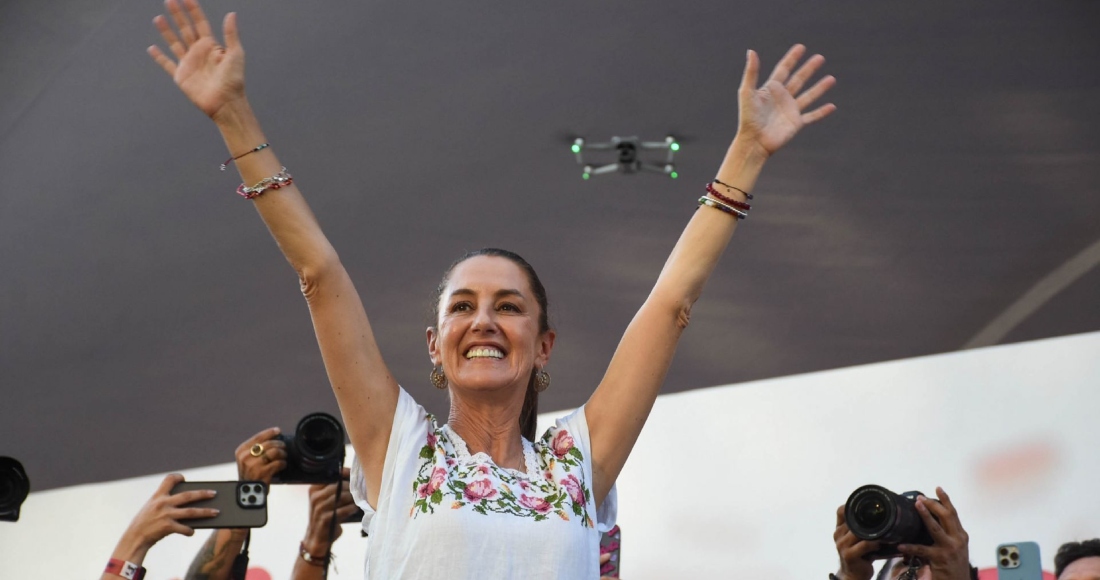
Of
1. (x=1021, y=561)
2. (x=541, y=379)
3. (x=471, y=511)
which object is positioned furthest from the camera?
(x=1021, y=561)

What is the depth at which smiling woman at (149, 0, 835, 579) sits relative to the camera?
1482mm

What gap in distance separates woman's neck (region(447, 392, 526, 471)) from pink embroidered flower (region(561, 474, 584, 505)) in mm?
77

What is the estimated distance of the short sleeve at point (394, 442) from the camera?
5.03ft

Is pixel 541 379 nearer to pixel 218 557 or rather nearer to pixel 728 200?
pixel 728 200

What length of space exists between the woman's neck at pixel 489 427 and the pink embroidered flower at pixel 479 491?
94 millimetres

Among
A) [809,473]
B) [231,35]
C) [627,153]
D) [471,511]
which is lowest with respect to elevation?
[471,511]

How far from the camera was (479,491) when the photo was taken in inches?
59.9

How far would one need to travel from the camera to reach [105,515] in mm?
6254

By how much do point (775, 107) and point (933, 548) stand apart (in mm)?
1035

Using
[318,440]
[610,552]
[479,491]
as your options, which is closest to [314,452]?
[318,440]

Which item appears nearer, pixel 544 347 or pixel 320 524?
pixel 544 347

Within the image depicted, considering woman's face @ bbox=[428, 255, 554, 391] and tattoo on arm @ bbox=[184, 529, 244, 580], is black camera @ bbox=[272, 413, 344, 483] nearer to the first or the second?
tattoo on arm @ bbox=[184, 529, 244, 580]

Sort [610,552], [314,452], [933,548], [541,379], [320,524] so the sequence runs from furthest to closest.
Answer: [320,524]
[314,452]
[610,552]
[933,548]
[541,379]

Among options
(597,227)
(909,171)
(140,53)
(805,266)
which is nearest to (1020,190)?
(909,171)
